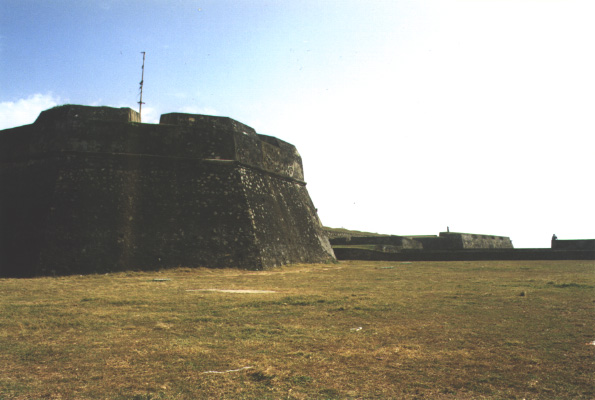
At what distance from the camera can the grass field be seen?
2750mm

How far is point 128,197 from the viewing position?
Answer: 12047 millimetres

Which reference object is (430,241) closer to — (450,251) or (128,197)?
(450,251)

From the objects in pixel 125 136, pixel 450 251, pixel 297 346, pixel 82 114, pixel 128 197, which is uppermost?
pixel 82 114

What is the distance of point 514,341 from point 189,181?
1070 centimetres

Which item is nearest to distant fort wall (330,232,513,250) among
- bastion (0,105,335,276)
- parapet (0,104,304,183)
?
bastion (0,105,335,276)

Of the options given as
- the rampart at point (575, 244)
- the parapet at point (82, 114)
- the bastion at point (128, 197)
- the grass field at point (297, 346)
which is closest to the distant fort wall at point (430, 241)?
the rampart at point (575, 244)

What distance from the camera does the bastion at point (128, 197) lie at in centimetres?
1115

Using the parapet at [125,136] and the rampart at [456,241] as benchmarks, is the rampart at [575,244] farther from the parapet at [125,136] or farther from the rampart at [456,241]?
the parapet at [125,136]

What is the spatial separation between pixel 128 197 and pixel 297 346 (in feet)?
31.5

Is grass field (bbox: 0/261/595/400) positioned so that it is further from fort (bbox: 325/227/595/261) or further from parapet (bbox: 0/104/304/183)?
fort (bbox: 325/227/595/261)

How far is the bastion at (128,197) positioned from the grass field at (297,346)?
4485 millimetres

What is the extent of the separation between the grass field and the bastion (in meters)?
4.48

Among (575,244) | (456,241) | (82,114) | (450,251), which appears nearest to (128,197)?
(82,114)

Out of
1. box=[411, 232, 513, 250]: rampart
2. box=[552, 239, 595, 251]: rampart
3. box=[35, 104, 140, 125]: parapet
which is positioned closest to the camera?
box=[35, 104, 140, 125]: parapet
